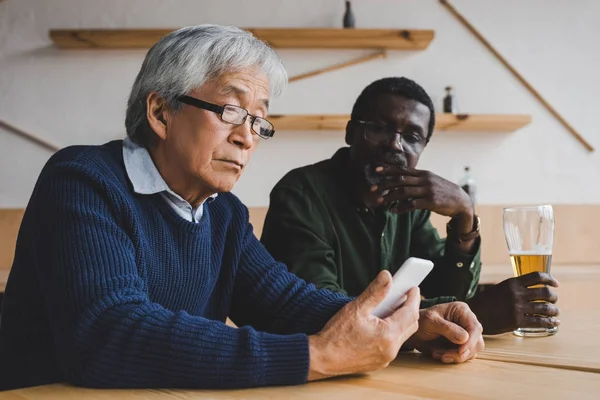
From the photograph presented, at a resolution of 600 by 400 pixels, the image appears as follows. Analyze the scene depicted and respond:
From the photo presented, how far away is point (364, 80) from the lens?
385 centimetres

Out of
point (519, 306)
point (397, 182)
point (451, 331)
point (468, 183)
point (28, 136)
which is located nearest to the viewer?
point (451, 331)

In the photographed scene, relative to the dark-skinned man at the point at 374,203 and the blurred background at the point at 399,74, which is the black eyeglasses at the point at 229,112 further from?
the blurred background at the point at 399,74

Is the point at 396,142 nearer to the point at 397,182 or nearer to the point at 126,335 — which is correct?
the point at 397,182

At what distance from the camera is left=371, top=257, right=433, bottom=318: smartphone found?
1037 mm

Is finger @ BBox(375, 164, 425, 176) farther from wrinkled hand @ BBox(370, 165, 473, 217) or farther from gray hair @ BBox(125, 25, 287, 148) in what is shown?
gray hair @ BBox(125, 25, 287, 148)

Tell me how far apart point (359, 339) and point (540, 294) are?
1.92 feet

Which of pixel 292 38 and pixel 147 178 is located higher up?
pixel 292 38

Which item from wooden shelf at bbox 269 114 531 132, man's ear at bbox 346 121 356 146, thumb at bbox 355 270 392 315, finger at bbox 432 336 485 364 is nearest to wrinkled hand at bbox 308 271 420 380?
thumb at bbox 355 270 392 315

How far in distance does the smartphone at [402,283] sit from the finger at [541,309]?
1.38 ft

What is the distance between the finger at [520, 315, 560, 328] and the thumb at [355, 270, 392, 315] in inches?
20.5

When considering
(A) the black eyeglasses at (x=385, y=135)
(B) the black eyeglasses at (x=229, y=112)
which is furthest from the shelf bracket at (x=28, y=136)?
(B) the black eyeglasses at (x=229, y=112)

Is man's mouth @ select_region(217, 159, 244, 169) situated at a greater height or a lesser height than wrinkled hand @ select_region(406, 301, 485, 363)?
greater

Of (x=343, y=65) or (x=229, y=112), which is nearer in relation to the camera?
(x=229, y=112)

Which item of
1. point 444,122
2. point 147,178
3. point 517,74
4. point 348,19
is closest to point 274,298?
point 147,178
